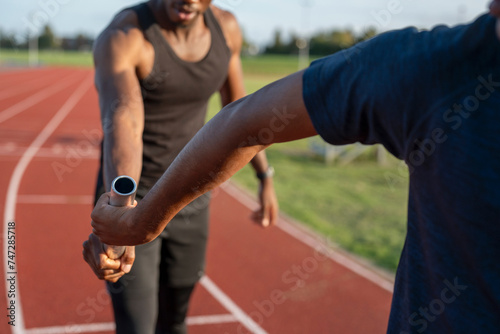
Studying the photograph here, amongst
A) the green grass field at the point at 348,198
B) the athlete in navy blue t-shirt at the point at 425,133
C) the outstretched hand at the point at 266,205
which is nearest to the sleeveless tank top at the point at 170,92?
the outstretched hand at the point at 266,205

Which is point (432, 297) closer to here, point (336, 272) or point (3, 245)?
point (336, 272)

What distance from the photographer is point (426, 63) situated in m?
0.88

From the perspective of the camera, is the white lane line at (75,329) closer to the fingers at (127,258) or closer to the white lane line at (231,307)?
the white lane line at (231,307)

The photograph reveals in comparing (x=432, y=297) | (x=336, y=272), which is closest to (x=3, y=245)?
(x=336, y=272)

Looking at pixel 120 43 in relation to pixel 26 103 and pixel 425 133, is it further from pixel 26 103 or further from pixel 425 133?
pixel 26 103

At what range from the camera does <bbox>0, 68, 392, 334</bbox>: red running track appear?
14.8 feet

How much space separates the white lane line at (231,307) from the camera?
444cm

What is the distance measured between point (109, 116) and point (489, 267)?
1.44 m

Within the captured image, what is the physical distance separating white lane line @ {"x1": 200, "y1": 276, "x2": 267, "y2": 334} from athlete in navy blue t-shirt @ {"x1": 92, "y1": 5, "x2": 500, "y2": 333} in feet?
11.2

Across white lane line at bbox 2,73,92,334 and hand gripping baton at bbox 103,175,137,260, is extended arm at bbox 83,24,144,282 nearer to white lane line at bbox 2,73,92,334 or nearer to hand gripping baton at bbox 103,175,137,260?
hand gripping baton at bbox 103,175,137,260

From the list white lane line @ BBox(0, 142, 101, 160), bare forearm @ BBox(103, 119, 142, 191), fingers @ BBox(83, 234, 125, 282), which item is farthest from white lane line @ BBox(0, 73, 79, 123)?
fingers @ BBox(83, 234, 125, 282)

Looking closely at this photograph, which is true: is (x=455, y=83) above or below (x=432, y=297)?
above

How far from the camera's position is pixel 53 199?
7.89 m

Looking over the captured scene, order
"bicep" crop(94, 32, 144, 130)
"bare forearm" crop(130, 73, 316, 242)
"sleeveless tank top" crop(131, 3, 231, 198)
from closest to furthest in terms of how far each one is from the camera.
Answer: "bare forearm" crop(130, 73, 316, 242), "bicep" crop(94, 32, 144, 130), "sleeveless tank top" crop(131, 3, 231, 198)
